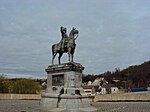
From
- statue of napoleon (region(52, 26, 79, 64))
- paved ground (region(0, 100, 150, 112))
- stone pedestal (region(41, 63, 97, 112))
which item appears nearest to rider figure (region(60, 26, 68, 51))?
statue of napoleon (region(52, 26, 79, 64))

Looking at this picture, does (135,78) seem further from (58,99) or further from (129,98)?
(58,99)

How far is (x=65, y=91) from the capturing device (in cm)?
2081

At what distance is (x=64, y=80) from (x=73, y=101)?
7.16ft

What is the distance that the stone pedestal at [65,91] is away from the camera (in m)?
20.0

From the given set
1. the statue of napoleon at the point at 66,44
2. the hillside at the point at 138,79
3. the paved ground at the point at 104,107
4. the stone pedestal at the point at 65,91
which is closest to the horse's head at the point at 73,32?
the statue of napoleon at the point at 66,44

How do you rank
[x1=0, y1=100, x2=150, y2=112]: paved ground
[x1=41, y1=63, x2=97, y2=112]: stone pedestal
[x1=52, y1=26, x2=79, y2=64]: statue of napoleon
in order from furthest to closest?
Result: [x1=52, y1=26, x2=79, y2=64]: statue of napoleon, [x1=41, y1=63, x2=97, y2=112]: stone pedestal, [x1=0, y1=100, x2=150, y2=112]: paved ground

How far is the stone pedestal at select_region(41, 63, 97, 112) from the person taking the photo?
20.0 metres

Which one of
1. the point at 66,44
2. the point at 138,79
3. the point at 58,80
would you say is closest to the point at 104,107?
the point at 58,80

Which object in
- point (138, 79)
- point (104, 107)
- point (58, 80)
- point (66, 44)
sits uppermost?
point (138, 79)

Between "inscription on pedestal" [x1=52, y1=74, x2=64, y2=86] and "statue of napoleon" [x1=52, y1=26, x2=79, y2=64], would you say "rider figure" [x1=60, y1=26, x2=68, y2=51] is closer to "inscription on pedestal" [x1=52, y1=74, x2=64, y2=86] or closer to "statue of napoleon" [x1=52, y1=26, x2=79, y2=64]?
"statue of napoleon" [x1=52, y1=26, x2=79, y2=64]

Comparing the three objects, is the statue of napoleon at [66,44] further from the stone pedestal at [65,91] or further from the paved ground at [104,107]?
the paved ground at [104,107]

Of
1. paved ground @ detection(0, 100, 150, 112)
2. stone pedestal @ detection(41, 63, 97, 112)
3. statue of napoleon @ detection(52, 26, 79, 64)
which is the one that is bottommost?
paved ground @ detection(0, 100, 150, 112)

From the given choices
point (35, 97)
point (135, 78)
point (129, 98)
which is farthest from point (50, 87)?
point (135, 78)

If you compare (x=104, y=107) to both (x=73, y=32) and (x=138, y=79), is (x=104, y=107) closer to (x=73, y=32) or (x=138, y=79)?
(x=73, y=32)
